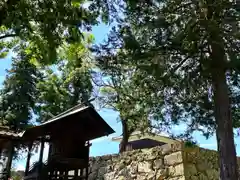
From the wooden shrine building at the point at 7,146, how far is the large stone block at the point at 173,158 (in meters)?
3.61

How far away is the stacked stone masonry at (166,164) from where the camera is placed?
267 inches

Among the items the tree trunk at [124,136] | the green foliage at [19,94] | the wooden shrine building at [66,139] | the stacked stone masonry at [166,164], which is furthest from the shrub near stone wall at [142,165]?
the green foliage at [19,94]

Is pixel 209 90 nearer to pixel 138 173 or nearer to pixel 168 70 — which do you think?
pixel 168 70

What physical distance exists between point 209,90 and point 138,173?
9.73 ft

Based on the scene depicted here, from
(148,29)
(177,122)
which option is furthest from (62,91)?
(148,29)

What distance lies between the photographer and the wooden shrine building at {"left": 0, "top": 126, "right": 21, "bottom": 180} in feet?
22.4

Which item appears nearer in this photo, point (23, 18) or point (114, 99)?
point (23, 18)

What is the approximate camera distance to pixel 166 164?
706cm

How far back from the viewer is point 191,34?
4.94 meters

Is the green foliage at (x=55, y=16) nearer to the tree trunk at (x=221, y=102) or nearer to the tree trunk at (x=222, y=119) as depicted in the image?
the tree trunk at (x=221, y=102)

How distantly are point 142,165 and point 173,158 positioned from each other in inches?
39.8

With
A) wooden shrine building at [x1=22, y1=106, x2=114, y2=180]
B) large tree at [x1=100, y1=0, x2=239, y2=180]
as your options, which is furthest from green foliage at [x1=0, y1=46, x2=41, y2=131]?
large tree at [x1=100, y1=0, x2=239, y2=180]

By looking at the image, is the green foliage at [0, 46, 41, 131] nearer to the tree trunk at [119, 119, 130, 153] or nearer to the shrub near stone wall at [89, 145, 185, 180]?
the tree trunk at [119, 119, 130, 153]

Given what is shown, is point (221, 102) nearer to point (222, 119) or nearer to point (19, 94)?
point (222, 119)
